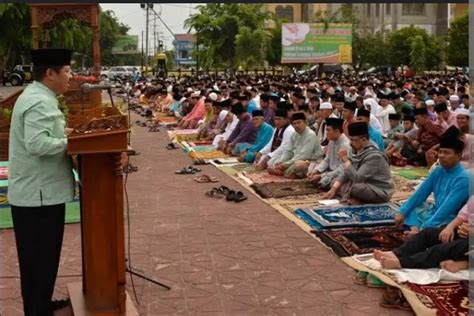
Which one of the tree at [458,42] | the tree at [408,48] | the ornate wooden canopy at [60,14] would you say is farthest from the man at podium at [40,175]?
the tree at [408,48]

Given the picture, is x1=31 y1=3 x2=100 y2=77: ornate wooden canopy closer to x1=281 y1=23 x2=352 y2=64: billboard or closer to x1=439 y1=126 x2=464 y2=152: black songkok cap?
x1=439 y1=126 x2=464 y2=152: black songkok cap

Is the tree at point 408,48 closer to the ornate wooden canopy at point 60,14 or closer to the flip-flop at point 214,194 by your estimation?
the ornate wooden canopy at point 60,14

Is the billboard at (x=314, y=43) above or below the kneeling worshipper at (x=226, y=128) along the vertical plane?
above

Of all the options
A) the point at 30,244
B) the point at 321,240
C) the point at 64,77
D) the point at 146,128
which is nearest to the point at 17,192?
the point at 30,244

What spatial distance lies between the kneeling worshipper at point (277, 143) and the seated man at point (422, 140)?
72.6 inches

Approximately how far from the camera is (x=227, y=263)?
16.2 ft

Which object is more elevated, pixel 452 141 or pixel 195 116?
pixel 452 141

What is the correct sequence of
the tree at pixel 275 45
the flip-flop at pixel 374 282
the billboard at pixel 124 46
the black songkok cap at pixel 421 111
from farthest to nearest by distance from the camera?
the billboard at pixel 124 46
the tree at pixel 275 45
the black songkok cap at pixel 421 111
the flip-flop at pixel 374 282

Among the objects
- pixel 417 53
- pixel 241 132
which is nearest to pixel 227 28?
pixel 417 53

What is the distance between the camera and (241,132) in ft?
35.9

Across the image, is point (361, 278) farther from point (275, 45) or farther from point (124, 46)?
point (124, 46)

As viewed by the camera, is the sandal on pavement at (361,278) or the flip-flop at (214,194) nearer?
the sandal on pavement at (361,278)

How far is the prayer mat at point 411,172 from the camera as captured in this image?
860 centimetres

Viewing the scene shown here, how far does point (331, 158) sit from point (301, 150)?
833 millimetres
